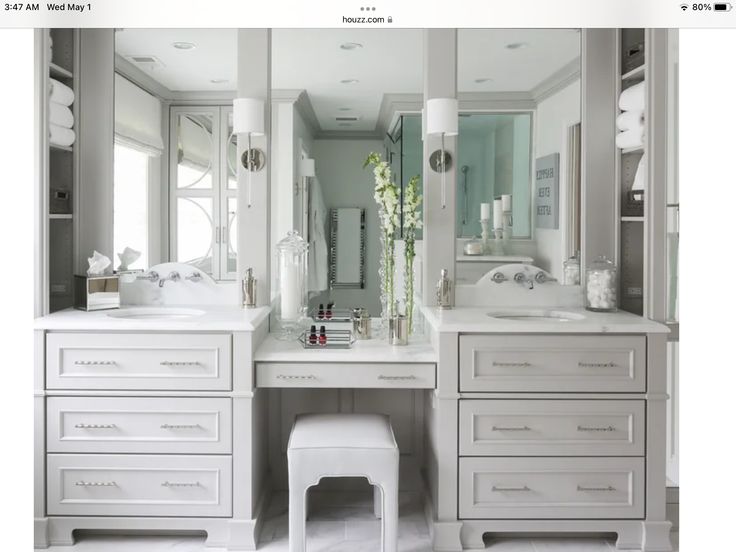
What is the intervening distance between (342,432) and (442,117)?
1.00m

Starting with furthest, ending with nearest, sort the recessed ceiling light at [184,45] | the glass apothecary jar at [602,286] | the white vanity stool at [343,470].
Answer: the glass apothecary jar at [602,286]
the recessed ceiling light at [184,45]
the white vanity stool at [343,470]

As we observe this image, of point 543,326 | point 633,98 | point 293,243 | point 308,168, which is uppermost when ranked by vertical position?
point 633,98

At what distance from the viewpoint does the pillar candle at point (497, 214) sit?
2217 millimetres

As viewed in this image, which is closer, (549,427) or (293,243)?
(549,427)

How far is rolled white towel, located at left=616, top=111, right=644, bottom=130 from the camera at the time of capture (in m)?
2.14

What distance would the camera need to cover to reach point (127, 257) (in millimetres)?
2277

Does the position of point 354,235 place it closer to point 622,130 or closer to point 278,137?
point 278,137

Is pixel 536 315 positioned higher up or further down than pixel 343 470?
higher up

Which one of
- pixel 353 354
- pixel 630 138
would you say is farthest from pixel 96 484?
pixel 630 138

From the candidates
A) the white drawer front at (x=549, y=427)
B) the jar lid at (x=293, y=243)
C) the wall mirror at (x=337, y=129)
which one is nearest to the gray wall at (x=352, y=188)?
the wall mirror at (x=337, y=129)

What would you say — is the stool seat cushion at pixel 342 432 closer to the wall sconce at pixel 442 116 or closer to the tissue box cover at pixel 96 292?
the tissue box cover at pixel 96 292

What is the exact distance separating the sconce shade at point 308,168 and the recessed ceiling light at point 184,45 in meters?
0.49

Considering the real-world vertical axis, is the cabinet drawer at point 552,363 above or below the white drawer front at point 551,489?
above

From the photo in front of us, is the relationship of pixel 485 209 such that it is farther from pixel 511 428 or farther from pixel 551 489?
pixel 551 489
